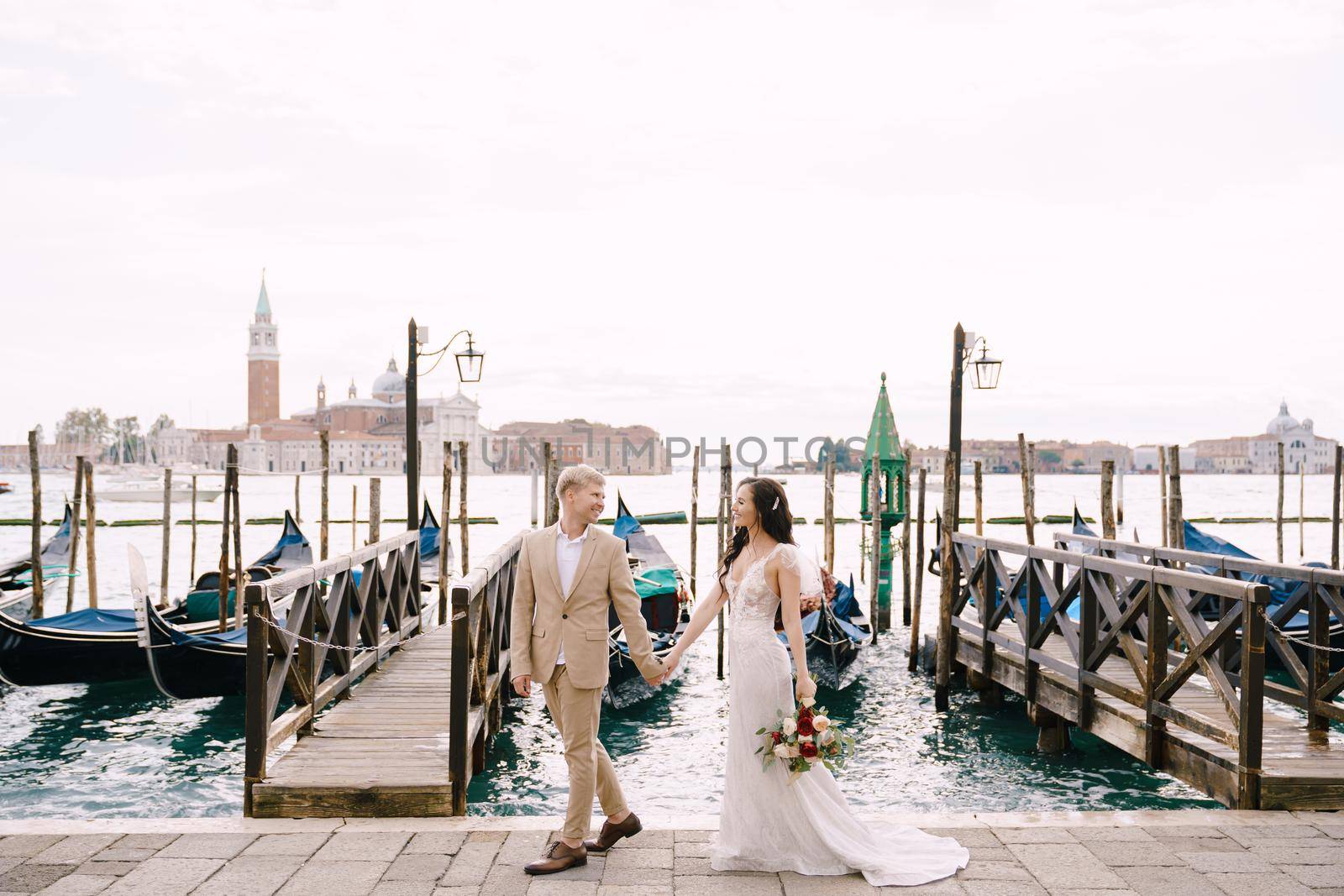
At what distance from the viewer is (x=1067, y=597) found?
6.29 meters

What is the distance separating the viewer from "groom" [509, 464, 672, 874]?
11.6ft

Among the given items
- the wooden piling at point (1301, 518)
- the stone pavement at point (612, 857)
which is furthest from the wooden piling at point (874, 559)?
the wooden piling at point (1301, 518)

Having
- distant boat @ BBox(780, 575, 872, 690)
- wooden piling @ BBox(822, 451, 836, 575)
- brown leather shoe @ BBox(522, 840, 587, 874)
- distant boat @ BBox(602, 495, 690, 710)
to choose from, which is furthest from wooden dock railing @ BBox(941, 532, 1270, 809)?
wooden piling @ BBox(822, 451, 836, 575)

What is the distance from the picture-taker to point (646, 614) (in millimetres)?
10914

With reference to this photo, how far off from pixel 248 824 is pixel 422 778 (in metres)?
0.68

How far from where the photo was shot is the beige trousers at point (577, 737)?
3564 millimetres

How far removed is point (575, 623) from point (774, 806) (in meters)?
0.87

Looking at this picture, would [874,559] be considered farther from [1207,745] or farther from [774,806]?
[774,806]

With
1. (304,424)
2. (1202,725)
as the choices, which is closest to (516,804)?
(1202,725)

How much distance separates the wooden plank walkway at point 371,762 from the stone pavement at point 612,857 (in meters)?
0.15

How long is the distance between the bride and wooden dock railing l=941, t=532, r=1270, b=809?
1.57m

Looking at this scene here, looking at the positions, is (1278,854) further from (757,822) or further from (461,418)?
(461,418)

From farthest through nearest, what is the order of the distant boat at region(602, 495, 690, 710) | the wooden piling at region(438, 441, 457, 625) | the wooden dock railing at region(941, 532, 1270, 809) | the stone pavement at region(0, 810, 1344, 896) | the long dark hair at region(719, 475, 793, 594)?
the wooden piling at region(438, 441, 457, 625)
the distant boat at region(602, 495, 690, 710)
the wooden dock railing at region(941, 532, 1270, 809)
the long dark hair at region(719, 475, 793, 594)
the stone pavement at region(0, 810, 1344, 896)

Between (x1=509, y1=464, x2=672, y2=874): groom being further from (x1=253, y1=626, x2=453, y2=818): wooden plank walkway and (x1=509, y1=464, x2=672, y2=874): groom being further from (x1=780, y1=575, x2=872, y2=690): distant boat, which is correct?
(x1=780, y1=575, x2=872, y2=690): distant boat
